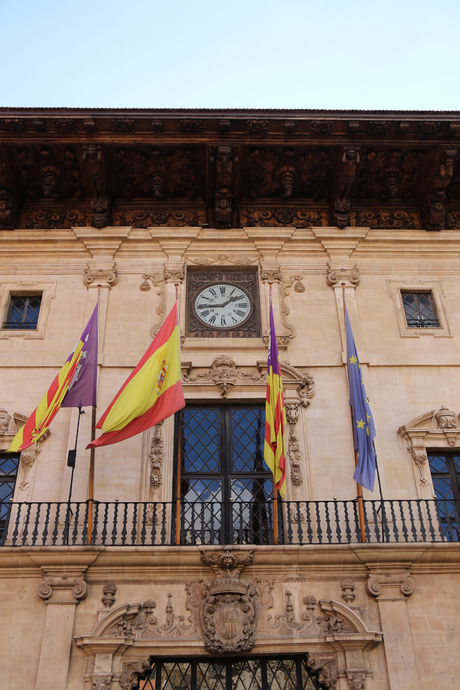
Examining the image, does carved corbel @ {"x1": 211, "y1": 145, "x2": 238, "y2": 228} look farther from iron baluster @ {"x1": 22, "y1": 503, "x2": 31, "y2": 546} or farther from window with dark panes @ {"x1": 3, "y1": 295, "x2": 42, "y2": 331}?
iron baluster @ {"x1": 22, "y1": 503, "x2": 31, "y2": 546}

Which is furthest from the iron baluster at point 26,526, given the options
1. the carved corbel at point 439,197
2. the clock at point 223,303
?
the carved corbel at point 439,197

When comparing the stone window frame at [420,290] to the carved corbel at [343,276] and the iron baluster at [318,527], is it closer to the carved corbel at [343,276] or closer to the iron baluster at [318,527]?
the carved corbel at [343,276]

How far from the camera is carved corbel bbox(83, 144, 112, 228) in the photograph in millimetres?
11977

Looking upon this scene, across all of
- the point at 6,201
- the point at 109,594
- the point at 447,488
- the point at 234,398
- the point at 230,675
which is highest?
the point at 6,201

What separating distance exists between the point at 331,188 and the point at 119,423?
20.8ft

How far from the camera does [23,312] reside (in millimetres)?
11922

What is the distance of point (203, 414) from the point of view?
35.5 ft

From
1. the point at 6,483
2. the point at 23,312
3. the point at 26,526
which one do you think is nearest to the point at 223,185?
the point at 23,312

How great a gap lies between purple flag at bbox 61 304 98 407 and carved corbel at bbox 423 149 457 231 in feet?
21.8

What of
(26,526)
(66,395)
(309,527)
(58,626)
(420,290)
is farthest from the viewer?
(420,290)

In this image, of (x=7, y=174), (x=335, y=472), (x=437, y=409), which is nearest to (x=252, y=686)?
(x=335, y=472)

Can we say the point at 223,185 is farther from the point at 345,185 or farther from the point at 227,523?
the point at 227,523

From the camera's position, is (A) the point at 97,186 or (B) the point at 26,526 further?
(A) the point at 97,186

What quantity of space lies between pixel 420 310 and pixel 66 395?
20.6 feet
